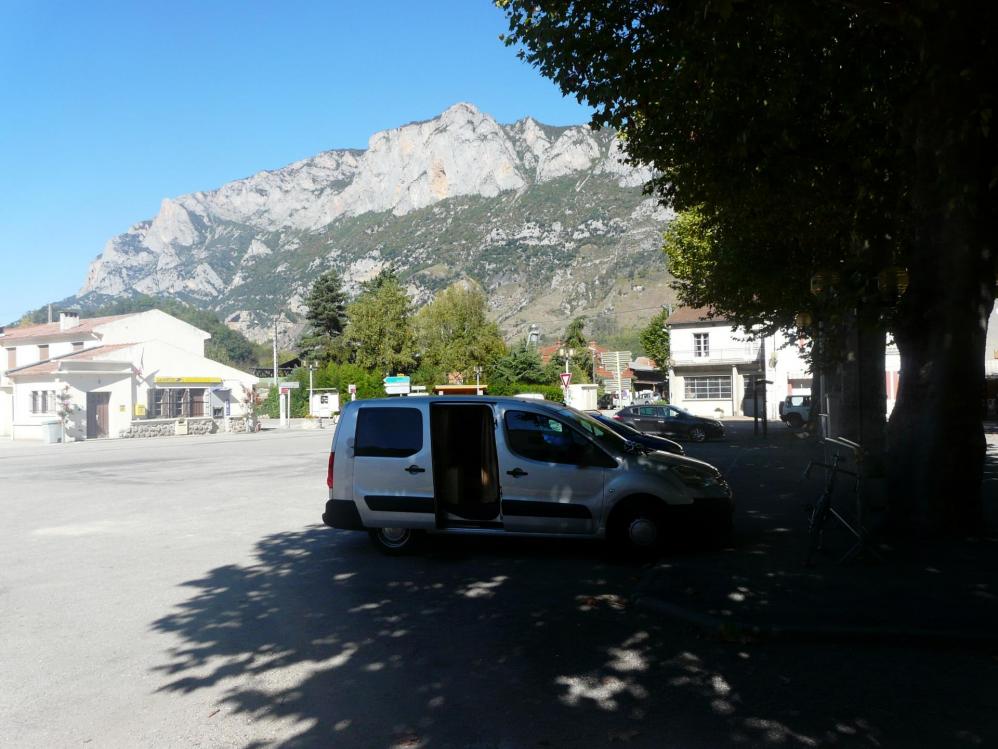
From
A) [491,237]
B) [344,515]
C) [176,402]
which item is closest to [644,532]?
[344,515]

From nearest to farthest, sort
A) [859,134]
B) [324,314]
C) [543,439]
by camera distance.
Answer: [543,439] → [859,134] → [324,314]

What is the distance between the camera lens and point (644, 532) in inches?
324

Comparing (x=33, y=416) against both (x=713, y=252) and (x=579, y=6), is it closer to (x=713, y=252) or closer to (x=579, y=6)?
(x=713, y=252)

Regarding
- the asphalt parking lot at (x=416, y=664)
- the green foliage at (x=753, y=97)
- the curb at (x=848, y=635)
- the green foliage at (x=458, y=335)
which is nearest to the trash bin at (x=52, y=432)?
the green foliage at (x=458, y=335)

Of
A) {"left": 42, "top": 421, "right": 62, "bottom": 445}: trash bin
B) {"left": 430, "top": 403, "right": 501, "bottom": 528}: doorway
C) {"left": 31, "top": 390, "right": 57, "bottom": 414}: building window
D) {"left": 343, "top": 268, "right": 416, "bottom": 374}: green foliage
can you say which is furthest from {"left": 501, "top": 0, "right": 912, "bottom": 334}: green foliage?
{"left": 343, "top": 268, "right": 416, "bottom": 374}: green foliage

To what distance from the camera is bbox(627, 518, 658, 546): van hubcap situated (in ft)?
26.9

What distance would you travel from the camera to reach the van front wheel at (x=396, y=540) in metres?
8.74

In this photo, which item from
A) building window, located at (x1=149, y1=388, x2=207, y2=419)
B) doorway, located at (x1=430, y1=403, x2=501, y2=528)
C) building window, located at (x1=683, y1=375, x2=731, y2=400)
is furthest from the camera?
building window, located at (x1=683, y1=375, x2=731, y2=400)

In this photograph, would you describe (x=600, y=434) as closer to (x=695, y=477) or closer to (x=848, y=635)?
(x=695, y=477)

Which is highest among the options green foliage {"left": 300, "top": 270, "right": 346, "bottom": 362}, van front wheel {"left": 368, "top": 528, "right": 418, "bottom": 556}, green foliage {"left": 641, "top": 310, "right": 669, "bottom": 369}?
green foliage {"left": 300, "top": 270, "right": 346, "bottom": 362}

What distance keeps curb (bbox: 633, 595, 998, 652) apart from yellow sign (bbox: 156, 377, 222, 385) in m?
49.9

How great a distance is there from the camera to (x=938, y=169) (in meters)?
8.37

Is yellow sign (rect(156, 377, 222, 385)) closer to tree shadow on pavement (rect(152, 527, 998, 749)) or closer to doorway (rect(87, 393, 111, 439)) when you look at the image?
doorway (rect(87, 393, 111, 439))

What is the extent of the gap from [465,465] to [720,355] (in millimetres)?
47732
